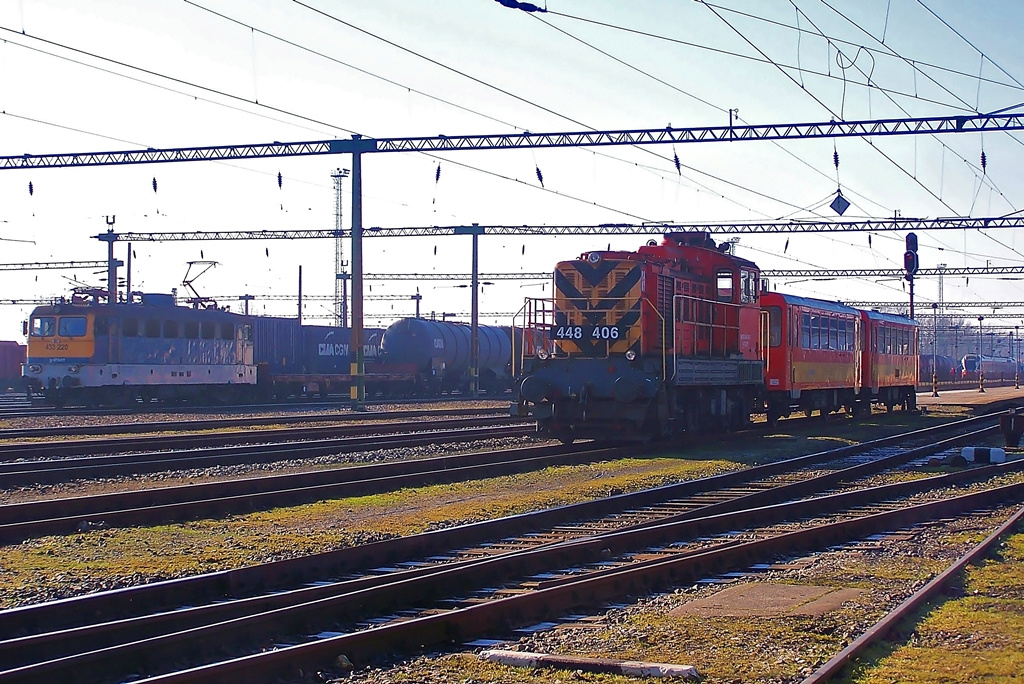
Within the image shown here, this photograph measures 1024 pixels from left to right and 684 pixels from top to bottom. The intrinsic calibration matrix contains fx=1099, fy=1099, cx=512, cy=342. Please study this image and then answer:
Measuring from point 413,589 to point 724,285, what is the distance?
1616 cm

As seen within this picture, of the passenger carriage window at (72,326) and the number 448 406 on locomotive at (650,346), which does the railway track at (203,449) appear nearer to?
the number 448 406 on locomotive at (650,346)

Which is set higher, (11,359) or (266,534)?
(11,359)

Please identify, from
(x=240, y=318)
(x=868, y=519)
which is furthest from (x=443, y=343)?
(x=868, y=519)

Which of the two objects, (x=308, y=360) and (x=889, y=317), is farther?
(x=308, y=360)

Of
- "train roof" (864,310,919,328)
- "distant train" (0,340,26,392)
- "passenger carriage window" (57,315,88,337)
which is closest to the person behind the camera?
"train roof" (864,310,919,328)

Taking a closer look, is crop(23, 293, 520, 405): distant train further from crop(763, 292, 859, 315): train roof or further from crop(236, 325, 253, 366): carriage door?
crop(763, 292, 859, 315): train roof

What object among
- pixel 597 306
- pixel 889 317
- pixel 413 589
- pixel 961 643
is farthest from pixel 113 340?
pixel 961 643

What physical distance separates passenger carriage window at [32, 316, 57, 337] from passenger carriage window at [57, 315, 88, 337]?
24 cm

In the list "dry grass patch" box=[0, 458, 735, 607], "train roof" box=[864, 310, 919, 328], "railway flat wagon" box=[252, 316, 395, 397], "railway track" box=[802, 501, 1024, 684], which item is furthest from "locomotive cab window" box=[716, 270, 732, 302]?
"railway flat wagon" box=[252, 316, 395, 397]

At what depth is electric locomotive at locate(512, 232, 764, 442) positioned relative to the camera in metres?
20.0

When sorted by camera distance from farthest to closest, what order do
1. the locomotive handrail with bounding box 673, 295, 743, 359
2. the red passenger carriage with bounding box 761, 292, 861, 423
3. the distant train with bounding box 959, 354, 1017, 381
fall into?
the distant train with bounding box 959, 354, 1017, 381 < the red passenger carriage with bounding box 761, 292, 861, 423 < the locomotive handrail with bounding box 673, 295, 743, 359

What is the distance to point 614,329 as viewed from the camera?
2034 centimetres

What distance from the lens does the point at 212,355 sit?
38.9m

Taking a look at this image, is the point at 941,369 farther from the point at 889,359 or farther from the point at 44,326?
the point at 44,326
